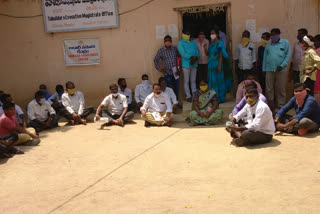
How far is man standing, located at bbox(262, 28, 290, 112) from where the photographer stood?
26.5ft

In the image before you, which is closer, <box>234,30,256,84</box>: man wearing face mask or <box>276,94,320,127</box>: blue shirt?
<box>276,94,320,127</box>: blue shirt

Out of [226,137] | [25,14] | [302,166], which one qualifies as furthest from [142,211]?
[25,14]

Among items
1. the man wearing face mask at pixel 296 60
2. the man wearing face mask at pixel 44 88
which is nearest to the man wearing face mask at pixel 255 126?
the man wearing face mask at pixel 296 60

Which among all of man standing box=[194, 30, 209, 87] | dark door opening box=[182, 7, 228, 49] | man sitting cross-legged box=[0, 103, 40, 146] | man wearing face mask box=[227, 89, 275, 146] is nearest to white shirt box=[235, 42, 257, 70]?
man standing box=[194, 30, 209, 87]

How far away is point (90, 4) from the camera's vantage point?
9.51 meters

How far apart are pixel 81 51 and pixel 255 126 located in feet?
18.7

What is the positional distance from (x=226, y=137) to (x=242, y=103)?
697 mm

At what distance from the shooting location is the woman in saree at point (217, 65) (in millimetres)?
8586

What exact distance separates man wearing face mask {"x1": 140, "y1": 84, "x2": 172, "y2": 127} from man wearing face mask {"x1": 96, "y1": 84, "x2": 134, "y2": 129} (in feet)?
1.56

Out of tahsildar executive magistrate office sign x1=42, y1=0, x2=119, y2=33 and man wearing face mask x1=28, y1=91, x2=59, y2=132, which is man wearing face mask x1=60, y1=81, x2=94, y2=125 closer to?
man wearing face mask x1=28, y1=91, x2=59, y2=132

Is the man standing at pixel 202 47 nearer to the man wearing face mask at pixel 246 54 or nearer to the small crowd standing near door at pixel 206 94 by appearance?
the small crowd standing near door at pixel 206 94

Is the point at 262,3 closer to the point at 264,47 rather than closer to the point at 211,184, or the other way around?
the point at 264,47

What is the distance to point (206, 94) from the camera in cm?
790

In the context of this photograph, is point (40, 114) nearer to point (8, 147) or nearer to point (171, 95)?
point (8, 147)
